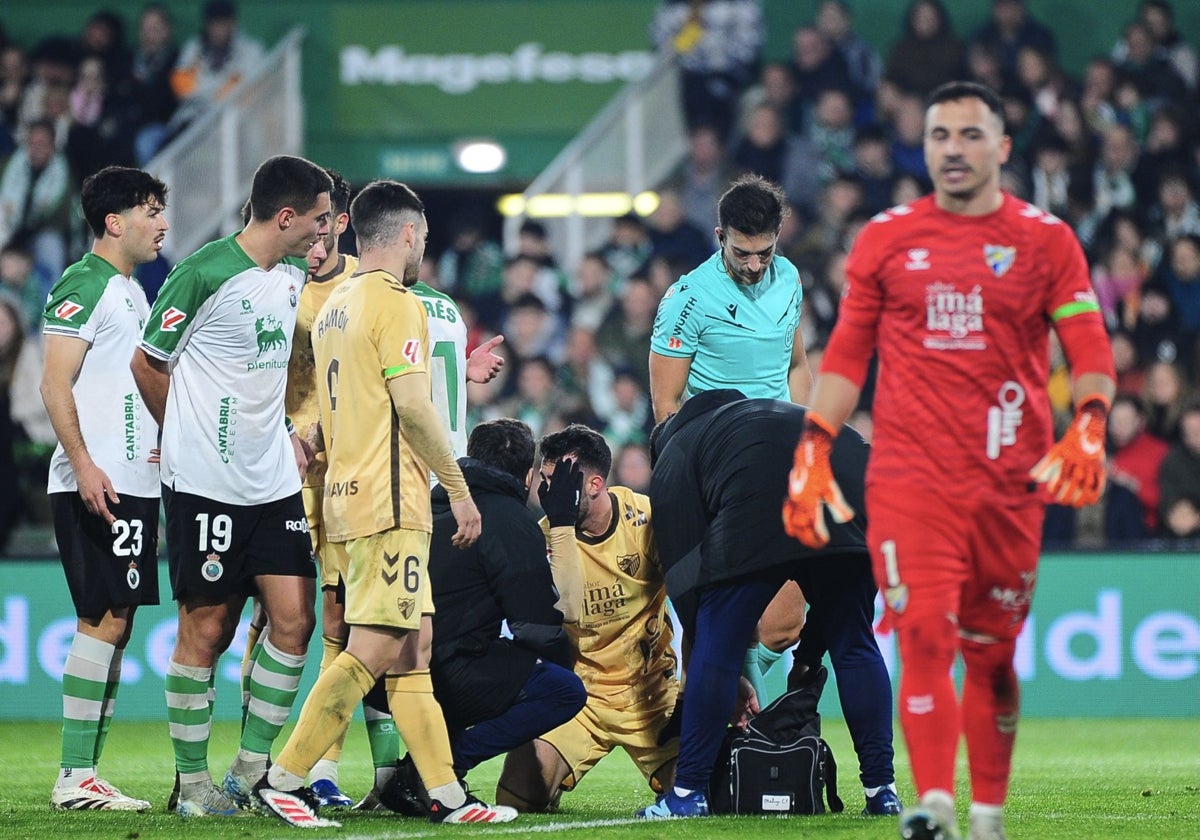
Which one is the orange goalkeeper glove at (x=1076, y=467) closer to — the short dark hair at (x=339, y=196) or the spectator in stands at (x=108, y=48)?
Answer: the short dark hair at (x=339, y=196)

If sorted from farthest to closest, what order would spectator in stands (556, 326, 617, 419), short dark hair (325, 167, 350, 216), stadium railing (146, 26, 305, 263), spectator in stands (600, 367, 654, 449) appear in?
stadium railing (146, 26, 305, 263) < spectator in stands (556, 326, 617, 419) < spectator in stands (600, 367, 654, 449) < short dark hair (325, 167, 350, 216)

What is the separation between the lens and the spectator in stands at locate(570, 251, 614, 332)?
1471 cm

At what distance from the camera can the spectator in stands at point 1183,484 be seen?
1261 cm

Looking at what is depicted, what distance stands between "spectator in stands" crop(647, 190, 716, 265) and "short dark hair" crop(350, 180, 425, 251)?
8.74m

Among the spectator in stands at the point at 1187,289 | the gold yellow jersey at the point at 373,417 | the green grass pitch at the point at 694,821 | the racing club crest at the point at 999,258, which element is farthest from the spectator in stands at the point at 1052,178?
the racing club crest at the point at 999,258

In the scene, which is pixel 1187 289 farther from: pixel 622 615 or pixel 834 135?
pixel 622 615

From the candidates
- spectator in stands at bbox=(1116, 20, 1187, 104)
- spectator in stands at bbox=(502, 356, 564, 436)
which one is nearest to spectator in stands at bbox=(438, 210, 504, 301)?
spectator in stands at bbox=(502, 356, 564, 436)

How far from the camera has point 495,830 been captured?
582 centimetres

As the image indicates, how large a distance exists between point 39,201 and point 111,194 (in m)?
9.23

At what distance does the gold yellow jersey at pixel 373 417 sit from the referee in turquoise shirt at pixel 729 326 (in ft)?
5.31

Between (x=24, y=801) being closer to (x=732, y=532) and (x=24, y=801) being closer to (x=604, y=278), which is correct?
(x=732, y=532)

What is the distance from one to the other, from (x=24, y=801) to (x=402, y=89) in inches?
486

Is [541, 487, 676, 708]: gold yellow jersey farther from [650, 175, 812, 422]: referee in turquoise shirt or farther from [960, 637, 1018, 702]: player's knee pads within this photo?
[960, 637, 1018, 702]: player's knee pads

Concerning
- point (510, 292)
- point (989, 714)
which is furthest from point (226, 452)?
point (510, 292)
